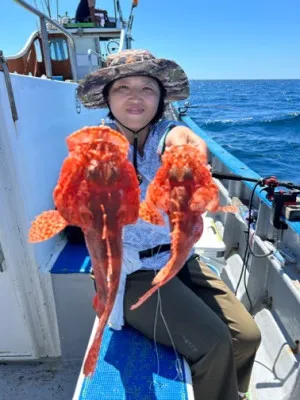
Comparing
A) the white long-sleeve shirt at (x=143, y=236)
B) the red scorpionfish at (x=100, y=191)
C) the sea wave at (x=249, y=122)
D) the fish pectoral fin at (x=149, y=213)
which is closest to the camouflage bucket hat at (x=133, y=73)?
the white long-sleeve shirt at (x=143, y=236)

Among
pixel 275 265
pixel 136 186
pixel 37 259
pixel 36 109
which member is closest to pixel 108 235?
pixel 136 186

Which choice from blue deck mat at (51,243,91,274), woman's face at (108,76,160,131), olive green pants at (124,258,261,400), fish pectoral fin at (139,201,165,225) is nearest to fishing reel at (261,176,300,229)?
olive green pants at (124,258,261,400)

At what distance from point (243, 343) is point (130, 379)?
79 centimetres

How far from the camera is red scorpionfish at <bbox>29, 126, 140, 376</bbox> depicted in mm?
1271

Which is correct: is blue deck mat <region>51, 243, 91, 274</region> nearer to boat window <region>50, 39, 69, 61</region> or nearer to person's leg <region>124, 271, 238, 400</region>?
person's leg <region>124, 271, 238, 400</region>

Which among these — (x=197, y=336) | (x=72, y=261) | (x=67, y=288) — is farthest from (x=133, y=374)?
(x=72, y=261)

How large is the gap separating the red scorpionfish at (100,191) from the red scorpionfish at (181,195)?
0.12 m

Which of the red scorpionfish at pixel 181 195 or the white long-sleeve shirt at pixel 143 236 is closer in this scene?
the red scorpionfish at pixel 181 195

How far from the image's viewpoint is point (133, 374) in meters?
1.95

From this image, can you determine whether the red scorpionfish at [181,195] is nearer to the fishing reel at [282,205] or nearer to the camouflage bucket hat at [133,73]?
the camouflage bucket hat at [133,73]

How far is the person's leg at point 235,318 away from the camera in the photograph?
2176mm

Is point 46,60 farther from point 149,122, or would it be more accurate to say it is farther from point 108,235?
point 108,235

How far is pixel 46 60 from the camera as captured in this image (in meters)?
3.46

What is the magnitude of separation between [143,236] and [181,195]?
889 mm
